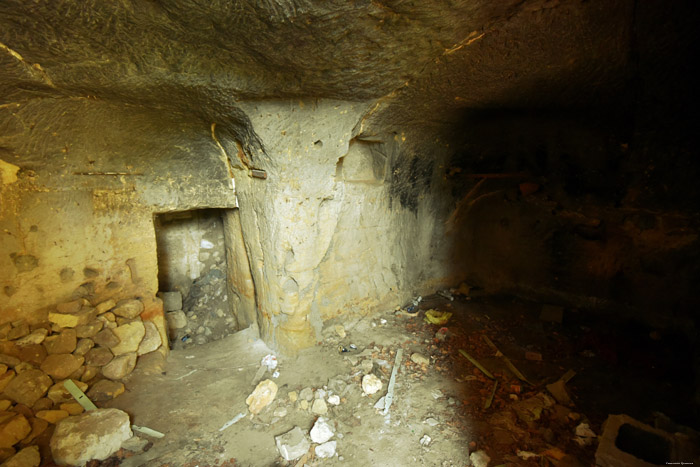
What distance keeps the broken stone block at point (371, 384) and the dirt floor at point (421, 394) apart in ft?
0.15

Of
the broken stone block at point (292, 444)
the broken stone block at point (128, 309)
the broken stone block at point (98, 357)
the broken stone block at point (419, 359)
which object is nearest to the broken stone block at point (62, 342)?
the broken stone block at point (98, 357)

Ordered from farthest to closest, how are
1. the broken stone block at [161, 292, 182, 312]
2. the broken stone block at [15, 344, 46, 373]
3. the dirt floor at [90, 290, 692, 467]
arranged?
the broken stone block at [161, 292, 182, 312]
the broken stone block at [15, 344, 46, 373]
the dirt floor at [90, 290, 692, 467]

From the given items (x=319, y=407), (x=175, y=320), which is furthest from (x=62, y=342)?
(x=319, y=407)

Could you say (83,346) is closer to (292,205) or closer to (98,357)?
(98,357)

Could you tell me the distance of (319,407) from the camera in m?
2.60

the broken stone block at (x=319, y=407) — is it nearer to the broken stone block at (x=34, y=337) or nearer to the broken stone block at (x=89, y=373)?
the broken stone block at (x=89, y=373)

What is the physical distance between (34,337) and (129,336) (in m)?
0.64

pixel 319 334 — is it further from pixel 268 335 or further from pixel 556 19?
pixel 556 19

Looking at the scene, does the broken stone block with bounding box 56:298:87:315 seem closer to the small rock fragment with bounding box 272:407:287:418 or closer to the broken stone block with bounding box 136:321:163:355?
the broken stone block with bounding box 136:321:163:355

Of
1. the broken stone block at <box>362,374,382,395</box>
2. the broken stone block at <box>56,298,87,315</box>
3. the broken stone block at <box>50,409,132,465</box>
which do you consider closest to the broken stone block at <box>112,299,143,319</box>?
the broken stone block at <box>56,298,87,315</box>

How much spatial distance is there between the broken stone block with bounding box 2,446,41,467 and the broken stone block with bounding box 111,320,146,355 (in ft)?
2.95

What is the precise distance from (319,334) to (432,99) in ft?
8.52

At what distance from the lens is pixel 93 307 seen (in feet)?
9.48

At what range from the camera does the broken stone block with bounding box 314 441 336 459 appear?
224cm
